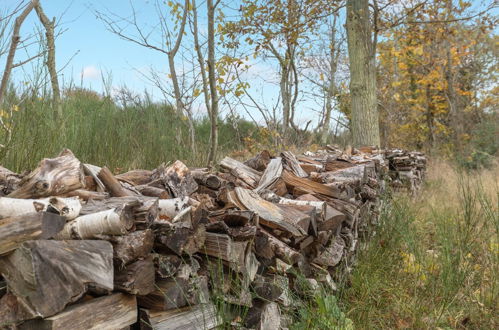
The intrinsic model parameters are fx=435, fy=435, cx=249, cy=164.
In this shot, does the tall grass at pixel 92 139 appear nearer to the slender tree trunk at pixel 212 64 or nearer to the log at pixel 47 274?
the slender tree trunk at pixel 212 64

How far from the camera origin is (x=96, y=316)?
3.82 feet

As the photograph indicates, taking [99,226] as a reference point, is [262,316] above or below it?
below

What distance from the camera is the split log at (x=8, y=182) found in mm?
1729

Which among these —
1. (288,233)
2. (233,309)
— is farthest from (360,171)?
(233,309)

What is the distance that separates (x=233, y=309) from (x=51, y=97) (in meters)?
3.33

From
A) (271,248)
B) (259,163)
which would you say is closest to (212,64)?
(259,163)

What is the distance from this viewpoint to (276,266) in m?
1.86

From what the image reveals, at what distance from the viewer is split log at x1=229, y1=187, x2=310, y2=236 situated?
177 centimetres

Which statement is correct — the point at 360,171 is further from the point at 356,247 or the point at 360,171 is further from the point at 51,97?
the point at 51,97

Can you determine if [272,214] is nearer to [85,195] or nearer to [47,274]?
[85,195]

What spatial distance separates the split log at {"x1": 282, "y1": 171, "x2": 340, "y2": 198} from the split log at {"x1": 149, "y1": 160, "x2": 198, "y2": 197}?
0.67 m

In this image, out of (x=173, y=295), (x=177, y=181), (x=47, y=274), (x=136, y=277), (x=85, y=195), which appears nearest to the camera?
(x=47, y=274)

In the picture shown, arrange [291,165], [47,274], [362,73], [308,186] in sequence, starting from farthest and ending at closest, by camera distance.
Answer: [362,73]
[291,165]
[308,186]
[47,274]

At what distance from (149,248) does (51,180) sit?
51cm
